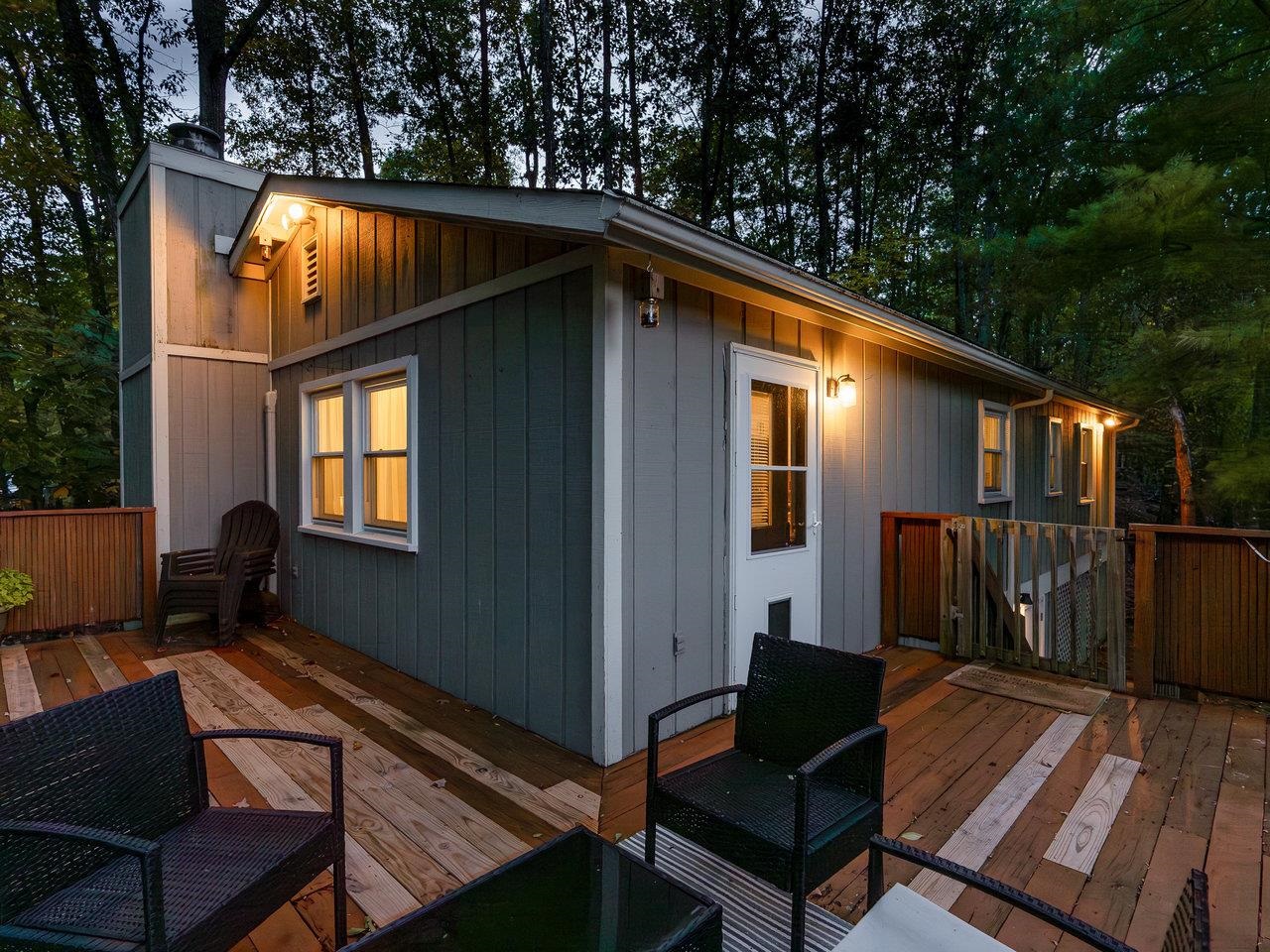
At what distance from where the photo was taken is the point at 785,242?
1291 centimetres

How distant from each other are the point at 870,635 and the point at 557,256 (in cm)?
362

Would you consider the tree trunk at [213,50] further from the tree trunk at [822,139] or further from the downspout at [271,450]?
the tree trunk at [822,139]

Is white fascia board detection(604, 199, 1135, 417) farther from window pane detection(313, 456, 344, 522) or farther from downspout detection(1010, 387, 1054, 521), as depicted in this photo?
window pane detection(313, 456, 344, 522)

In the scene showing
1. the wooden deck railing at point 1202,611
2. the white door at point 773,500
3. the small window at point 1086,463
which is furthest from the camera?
the small window at point 1086,463

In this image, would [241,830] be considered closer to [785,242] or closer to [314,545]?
[314,545]

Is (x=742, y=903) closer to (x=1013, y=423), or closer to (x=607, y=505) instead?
(x=607, y=505)

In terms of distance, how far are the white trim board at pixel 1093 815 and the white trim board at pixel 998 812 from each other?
0.15 meters

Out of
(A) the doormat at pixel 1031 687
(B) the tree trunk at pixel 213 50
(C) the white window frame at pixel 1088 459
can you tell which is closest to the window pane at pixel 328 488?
(A) the doormat at pixel 1031 687

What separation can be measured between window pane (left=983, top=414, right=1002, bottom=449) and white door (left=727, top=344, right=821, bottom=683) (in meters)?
4.05

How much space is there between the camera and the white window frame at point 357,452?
3865 millimetres

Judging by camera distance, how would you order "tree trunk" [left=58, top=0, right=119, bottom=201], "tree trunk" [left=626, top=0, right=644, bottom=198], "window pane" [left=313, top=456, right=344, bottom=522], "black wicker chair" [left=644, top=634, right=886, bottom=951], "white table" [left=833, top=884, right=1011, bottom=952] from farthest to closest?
"tree trunk" [left=626, top=0, right=644, bottom=198], "tree trunk" [left=58, top=0, right=119, bottom=201], "window pane" [left=313, top=456, right=344, bottom=522], "black wicker chair" [left=644, top=634, right=886, bottom=951], "white table" [left=833, top=884, right=1011, bottom=952]

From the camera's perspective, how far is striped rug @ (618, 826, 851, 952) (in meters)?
1.71

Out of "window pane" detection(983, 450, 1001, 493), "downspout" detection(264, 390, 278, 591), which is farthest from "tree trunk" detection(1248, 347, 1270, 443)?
"downspout" detection(264, 390, 278, 591)

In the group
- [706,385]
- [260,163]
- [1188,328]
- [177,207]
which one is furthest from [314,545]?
[260,163]
